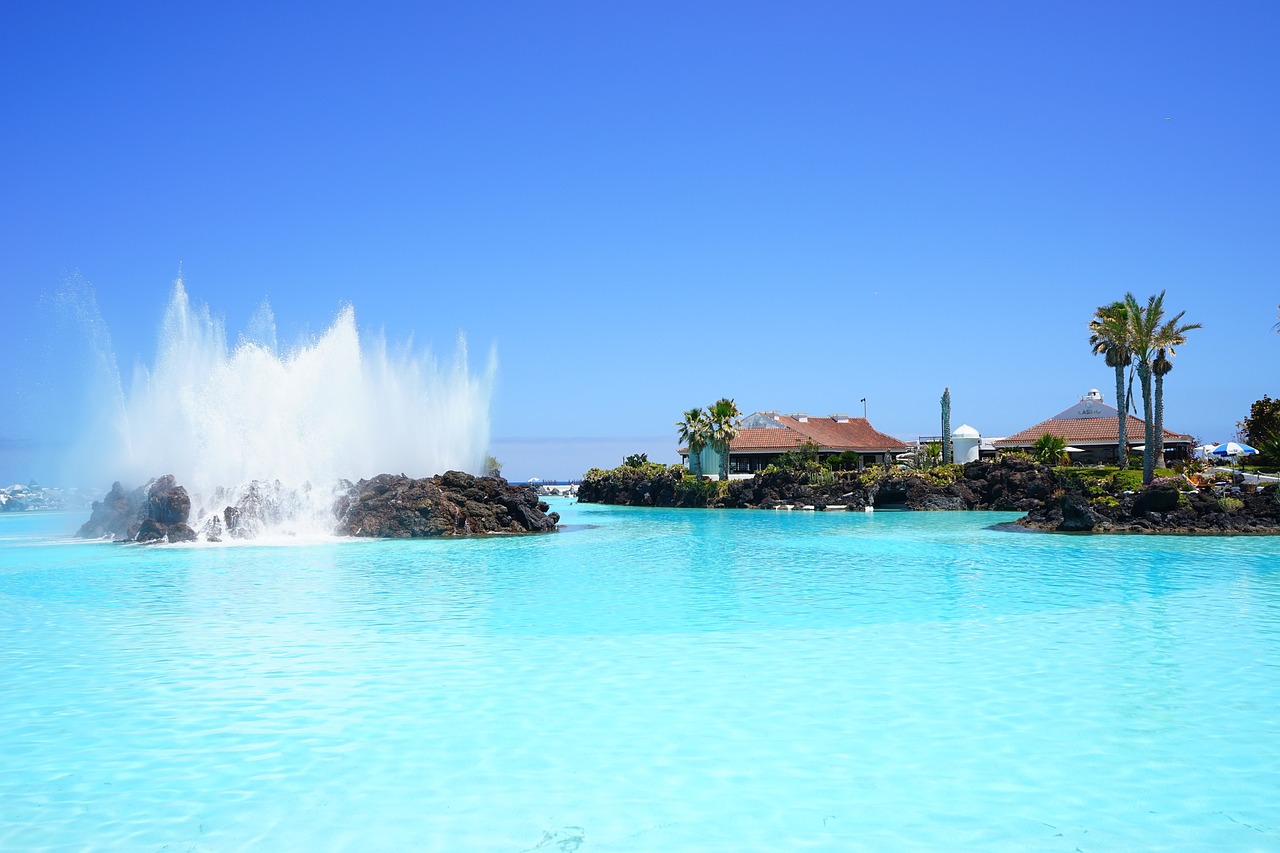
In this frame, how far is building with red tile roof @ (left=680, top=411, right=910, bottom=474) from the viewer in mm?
69500

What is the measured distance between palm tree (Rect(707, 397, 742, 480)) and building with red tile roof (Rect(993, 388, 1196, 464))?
19.6 metres

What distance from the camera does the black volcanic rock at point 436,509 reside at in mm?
31828

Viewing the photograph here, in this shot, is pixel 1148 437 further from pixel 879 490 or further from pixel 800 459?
pixel 800 459

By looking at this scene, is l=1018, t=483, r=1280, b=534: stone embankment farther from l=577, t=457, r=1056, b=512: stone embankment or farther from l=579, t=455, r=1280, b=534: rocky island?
l=577, t=457, r=1056, b=512: stone embankment

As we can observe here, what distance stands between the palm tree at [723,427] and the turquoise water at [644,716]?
45438 mm

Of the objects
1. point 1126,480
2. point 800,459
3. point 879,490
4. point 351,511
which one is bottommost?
point 351,511

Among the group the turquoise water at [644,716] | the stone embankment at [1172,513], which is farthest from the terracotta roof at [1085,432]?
the turquoise water at [644,716]

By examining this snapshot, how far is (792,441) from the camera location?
69.1 m

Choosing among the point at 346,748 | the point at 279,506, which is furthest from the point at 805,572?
the point at 279,506

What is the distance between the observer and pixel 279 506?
1260 inches

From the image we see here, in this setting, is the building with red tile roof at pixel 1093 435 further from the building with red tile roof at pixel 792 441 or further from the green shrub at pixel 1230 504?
the green shrub at pixel 1230 504

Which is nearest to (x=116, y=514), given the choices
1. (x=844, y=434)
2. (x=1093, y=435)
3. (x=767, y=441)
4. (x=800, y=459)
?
(x=800, y=459)

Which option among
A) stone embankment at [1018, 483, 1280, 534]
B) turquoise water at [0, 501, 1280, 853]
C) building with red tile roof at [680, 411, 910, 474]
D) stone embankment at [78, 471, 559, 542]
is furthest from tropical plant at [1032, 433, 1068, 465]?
turquoise water at [0, 501, 1280, 853]

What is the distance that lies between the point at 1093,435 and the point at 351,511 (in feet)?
171
